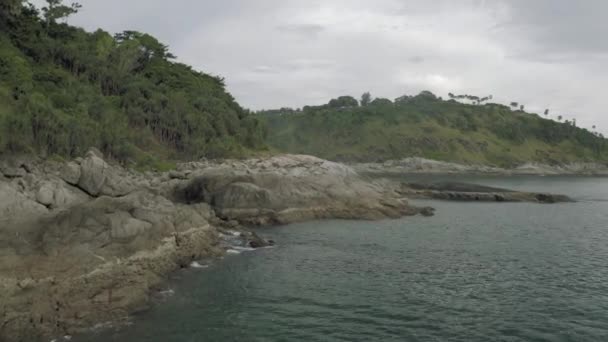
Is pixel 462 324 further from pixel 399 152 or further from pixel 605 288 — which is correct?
pixel 399 152

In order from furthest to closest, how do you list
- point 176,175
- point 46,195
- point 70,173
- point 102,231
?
point 176,175 < point 70,173 < point 46,195 < point 102,231

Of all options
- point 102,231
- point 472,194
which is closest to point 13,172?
point 102,231

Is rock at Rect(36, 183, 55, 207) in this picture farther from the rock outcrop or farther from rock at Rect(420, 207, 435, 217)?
the rock outcrop

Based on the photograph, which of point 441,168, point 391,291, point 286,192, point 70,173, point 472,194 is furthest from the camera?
point 441,168

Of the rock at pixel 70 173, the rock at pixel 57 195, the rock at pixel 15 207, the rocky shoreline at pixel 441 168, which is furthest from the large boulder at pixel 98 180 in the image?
the rocky shoreline at pixel 441 168

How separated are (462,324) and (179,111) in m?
62.1

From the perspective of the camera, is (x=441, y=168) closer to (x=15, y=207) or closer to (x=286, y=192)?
(x=286, y=192)

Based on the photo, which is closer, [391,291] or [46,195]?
[391,291]

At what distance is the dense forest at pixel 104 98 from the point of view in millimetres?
40969

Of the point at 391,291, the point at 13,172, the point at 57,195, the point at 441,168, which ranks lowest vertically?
the point at 391,291

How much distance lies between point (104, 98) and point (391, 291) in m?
51.8

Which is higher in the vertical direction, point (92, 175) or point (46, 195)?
point (92, 175)

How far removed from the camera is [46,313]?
2145 centimetres

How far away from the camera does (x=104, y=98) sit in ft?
209
